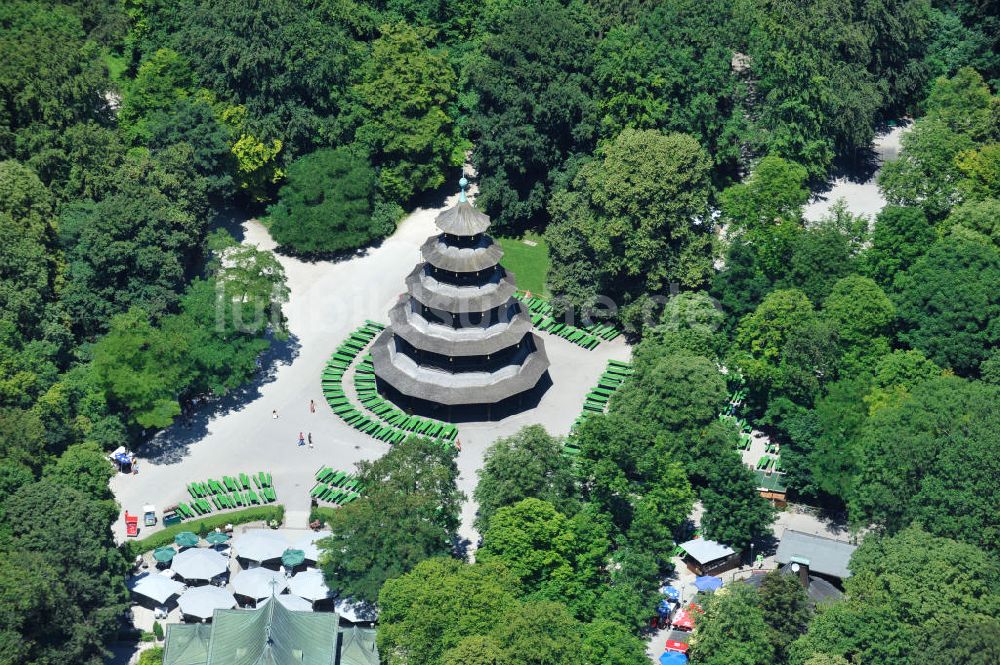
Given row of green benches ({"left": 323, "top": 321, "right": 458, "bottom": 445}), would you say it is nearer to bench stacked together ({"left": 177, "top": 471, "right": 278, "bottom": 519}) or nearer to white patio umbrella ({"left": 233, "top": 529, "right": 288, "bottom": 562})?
bench stacked together ({"left": 177, "top": 471, "right": 278, "bottom": 519})

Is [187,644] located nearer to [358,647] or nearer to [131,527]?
[358,647]

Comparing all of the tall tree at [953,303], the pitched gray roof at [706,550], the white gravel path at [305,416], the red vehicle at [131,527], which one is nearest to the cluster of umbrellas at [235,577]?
the red vehicle at [131,527]

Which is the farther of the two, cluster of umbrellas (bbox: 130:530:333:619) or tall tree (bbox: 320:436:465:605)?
cluster of umbrellas (bbox: 130:530:333:619)

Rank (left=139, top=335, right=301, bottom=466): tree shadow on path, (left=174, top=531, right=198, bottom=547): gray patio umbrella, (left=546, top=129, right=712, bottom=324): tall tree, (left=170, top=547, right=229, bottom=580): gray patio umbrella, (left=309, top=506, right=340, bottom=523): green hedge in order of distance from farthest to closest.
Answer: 1. (left=546, top=129, right=712, bottom=324): tall tree
2. (left=139, top=335, right=301, bottom=466): tree shadow on path
3. (left=309, top=506, right=340, bottom=523): green hedge
4. (left=174, top=531, right=198, bottom=547): gray patio umbrella
5. (left=170, top=547, right=229, bottom=580): gray patio umbrella

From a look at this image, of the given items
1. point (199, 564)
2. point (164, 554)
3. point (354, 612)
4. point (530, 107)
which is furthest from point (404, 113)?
point (354, 612)

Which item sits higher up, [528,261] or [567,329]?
[528,261]

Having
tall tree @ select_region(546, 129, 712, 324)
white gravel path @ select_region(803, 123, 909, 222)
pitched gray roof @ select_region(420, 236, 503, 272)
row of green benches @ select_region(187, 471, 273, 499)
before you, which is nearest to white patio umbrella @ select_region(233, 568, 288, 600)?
row of green benches @ select_region(187, 471, 273, 499)
